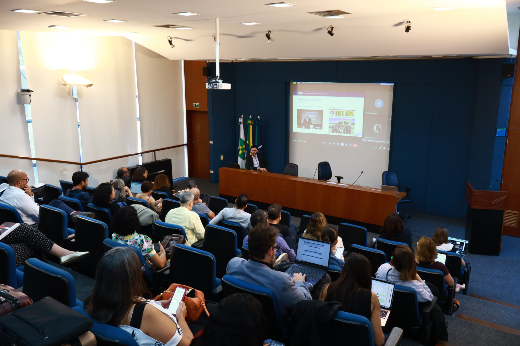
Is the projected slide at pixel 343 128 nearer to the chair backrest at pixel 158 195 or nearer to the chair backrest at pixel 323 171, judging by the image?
the chair backrest at pixel 323 171

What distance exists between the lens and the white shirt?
509 centimetres

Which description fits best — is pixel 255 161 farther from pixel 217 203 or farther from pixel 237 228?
pixel 237 228

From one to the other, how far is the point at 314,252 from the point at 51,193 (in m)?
4.45

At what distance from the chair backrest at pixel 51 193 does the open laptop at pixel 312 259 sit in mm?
4119

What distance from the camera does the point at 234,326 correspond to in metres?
1.90

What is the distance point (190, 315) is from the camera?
304cm

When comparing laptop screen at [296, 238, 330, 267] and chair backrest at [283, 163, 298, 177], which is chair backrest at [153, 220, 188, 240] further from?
chair backrest at [283, 163, 298, 177]

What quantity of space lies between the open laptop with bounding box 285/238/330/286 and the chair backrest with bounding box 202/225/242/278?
2.53 feet

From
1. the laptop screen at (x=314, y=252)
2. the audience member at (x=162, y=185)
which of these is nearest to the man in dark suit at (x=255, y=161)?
the audience member at (x=162, y=185)

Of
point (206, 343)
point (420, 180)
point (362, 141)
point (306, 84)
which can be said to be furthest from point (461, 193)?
point (206, 343)

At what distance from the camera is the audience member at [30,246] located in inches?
149

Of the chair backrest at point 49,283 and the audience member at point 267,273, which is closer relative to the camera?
the chair backrest at point 49,283

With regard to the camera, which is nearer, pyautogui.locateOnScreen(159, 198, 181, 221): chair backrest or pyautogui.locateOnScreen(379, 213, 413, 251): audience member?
pyautogui.locateOnScreen(379, 213, 413, 251): audience member

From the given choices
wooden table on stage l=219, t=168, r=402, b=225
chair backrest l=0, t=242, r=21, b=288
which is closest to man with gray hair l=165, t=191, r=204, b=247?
chair backrest l=0, t=242, r=21, b=288
